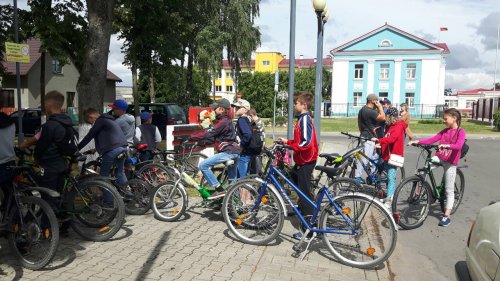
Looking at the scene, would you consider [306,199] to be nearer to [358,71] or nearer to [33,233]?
[33,233]

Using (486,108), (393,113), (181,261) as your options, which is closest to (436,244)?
(393,113)

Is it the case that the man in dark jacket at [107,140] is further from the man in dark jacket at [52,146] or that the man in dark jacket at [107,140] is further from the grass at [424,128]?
the grass at [424,128]

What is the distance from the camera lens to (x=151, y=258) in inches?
189

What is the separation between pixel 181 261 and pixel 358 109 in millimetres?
52227

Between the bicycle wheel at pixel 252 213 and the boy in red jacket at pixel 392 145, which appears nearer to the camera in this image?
the bicycle wheel at pixel 252 213

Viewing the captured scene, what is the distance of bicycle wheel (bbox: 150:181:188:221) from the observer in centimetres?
618

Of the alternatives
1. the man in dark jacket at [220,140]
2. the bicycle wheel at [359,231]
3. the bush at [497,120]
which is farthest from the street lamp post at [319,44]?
the bush at [497,120]

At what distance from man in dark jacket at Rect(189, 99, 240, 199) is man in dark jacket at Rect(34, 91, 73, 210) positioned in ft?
6.24

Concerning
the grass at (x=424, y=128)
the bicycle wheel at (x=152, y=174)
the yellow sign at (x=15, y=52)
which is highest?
the yellow sign at (x=15, y=52)

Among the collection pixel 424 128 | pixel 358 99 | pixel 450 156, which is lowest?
pixel 424 128

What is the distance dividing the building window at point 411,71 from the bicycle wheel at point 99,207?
53775mm

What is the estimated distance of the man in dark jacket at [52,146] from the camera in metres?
4.87

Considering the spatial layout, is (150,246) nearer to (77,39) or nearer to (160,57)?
(77,39)

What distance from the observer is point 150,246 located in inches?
204
